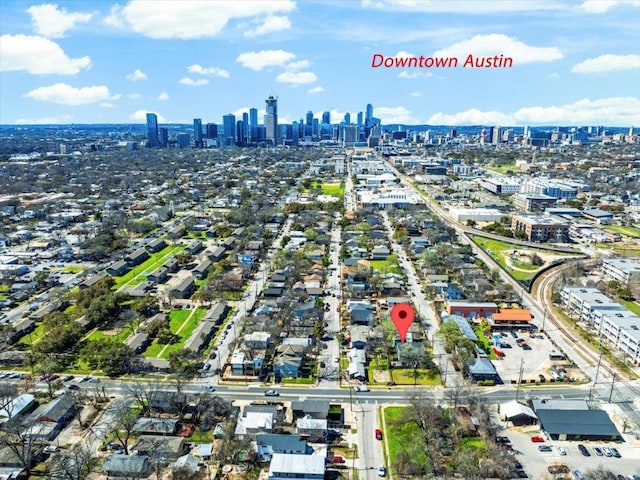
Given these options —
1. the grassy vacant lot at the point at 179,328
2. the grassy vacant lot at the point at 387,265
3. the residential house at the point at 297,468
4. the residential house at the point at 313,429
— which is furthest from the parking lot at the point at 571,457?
the grassy vacant lot at the point at 387,265

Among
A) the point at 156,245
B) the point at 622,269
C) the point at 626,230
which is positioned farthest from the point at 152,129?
the point at 622,269

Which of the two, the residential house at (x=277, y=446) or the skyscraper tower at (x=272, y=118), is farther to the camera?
the skyscraper tower at (x=272, y=118)

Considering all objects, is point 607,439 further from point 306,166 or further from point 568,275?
point 306,166

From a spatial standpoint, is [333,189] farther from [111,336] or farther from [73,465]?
[73,465]

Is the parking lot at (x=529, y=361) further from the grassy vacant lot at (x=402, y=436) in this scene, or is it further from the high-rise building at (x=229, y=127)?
the high-rise building at (x=229, y=127)

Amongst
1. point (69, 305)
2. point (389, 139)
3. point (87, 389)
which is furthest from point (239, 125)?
point (87, 389)
